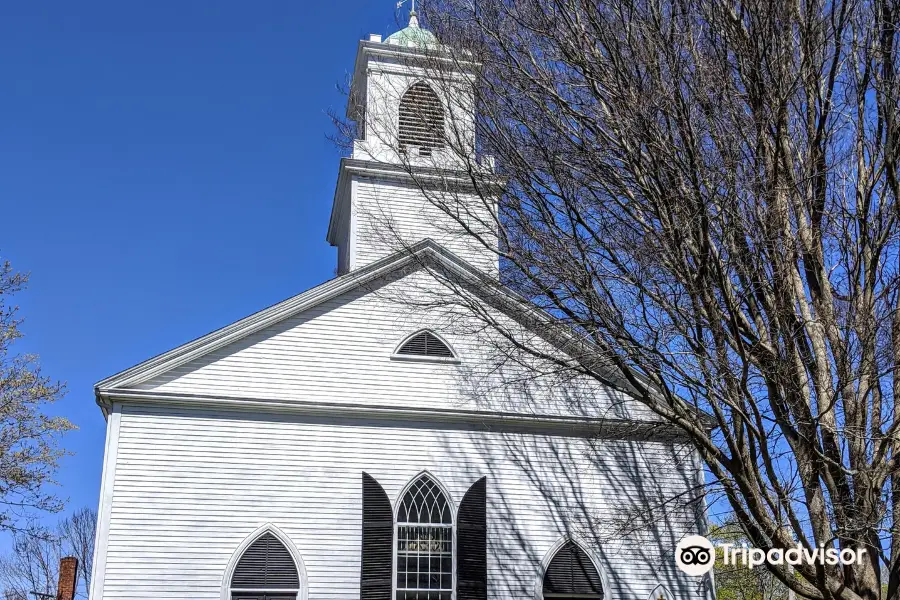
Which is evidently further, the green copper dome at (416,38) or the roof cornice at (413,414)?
the roof cornice at (413,414)

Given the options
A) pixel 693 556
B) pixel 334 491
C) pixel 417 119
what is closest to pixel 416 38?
pixel 417 119

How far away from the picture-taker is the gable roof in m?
13.2

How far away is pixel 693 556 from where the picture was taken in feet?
46.8

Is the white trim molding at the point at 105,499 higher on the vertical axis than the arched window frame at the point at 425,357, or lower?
lower

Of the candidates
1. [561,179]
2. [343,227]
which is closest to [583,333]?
[561,179]

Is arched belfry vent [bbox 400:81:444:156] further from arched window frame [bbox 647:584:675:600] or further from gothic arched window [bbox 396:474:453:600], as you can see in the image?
arched window frame [bbox 647:584:675:600]

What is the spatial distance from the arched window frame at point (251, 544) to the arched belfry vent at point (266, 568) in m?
0.04

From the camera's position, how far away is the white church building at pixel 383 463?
1330 centimetres

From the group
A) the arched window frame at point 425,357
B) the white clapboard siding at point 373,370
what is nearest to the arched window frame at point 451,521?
the white clapboard siding at point 373,370

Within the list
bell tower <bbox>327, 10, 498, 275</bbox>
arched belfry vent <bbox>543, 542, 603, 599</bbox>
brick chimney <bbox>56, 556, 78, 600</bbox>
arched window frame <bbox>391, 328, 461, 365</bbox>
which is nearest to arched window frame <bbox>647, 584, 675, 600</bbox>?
arched belfry vent <bbox>543, 542, 603, 599</bbox>

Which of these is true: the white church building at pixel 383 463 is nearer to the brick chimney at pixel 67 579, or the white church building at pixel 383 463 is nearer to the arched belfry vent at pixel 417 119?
the arched belfry vent at pixel 417 119

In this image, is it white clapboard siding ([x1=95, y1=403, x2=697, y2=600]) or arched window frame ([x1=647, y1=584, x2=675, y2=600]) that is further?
arched window frame ([x1=647, y1=584, x2=675, y2=600])

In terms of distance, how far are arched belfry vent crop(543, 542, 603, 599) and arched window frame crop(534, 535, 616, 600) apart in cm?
4

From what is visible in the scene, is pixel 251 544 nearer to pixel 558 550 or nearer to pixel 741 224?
pixel 558 550
